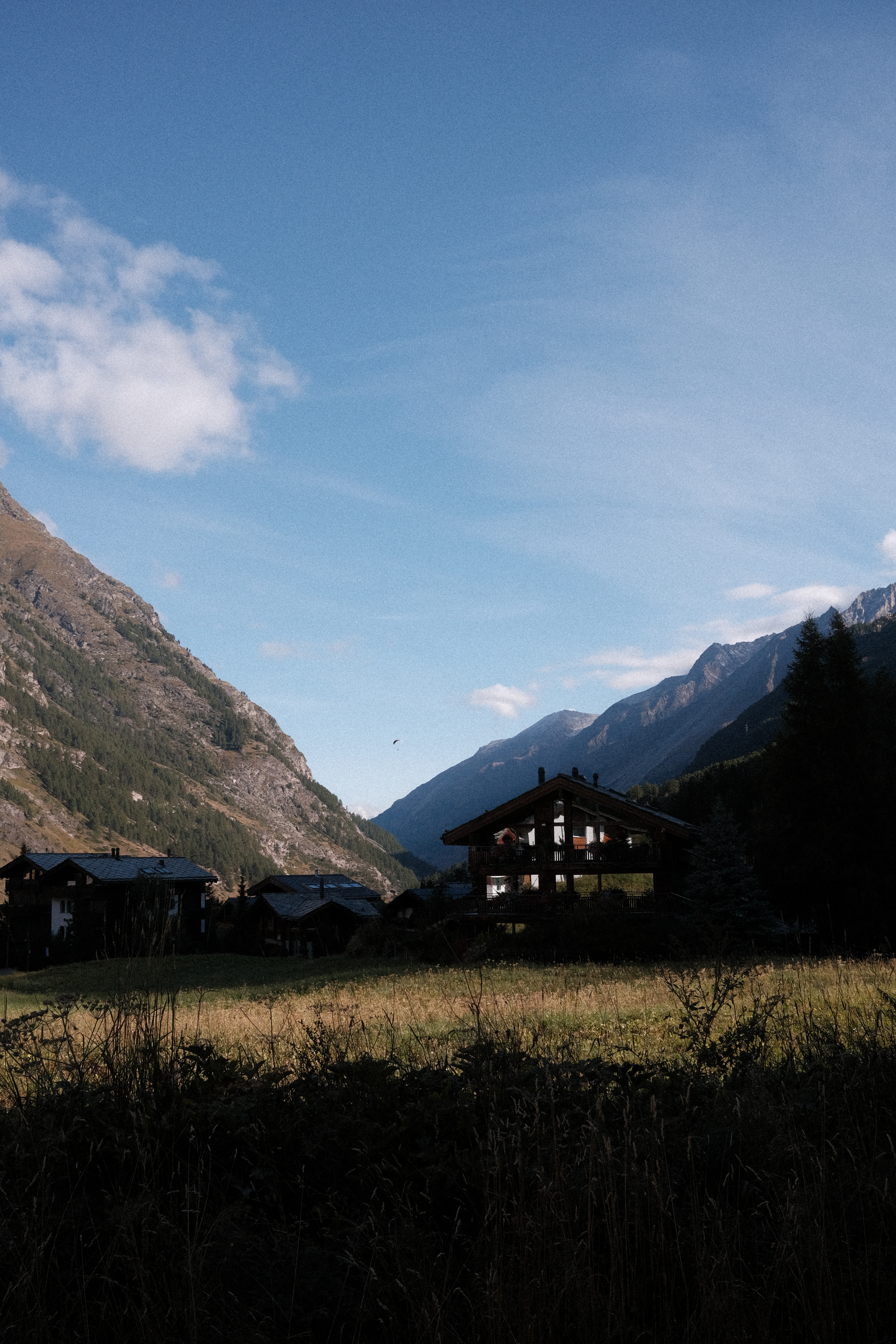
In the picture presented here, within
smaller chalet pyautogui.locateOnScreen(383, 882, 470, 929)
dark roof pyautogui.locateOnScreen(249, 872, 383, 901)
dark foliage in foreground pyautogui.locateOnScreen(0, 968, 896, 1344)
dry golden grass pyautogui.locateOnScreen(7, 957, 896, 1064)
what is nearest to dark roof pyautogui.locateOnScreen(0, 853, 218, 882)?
dark roof pyautogui.locateOnScreen(249, 872, 383, 901)

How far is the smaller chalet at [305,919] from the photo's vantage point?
209ft

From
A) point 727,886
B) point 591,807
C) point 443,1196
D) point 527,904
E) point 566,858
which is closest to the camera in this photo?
point 443,1196

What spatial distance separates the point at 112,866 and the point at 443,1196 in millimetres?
70015

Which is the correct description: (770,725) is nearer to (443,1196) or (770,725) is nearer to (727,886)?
(727,886)

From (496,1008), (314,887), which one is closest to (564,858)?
(496,1008)

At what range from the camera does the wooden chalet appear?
40500 mm

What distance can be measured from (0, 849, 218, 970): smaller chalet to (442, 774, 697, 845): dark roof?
23437 mm

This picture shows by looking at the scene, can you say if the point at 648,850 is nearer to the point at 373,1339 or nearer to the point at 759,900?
the point at 759,900

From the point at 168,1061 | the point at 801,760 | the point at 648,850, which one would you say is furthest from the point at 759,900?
the point at 168,1061

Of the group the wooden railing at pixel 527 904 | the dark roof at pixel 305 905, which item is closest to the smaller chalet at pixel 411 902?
the dark roof at pixel 305 905

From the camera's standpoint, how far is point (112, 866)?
68062 millimetres

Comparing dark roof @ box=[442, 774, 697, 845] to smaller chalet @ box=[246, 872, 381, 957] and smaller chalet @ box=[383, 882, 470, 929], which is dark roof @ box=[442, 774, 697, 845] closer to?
smaller chalet @ box=[383, 882, 470, 929]

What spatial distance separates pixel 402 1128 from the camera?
493cm

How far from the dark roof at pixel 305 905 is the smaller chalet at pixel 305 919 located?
0.19 ft
